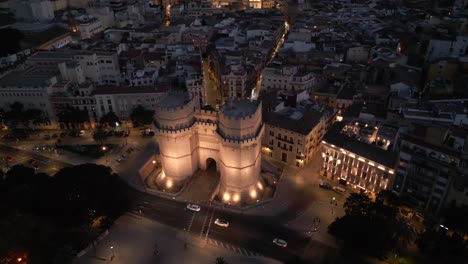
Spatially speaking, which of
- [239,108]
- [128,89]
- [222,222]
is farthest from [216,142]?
[128,89]

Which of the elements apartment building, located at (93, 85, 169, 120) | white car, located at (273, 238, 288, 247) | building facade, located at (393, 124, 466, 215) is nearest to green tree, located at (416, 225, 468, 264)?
building facade, located at (393, 124, 466, 215)

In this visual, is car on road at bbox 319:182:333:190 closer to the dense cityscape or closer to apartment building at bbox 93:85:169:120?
the dense cityscape

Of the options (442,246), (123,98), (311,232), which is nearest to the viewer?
(442,246)

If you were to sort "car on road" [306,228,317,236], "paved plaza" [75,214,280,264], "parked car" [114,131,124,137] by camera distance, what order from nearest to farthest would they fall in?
1. "paved plaza" [75,214,280,264]
2. "car on road" [306,228,317,236]
3. "parked car" [114,131,124,137]

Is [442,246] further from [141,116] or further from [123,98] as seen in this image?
[123,98]

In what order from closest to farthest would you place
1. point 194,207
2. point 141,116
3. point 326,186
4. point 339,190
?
point 194,207 → point 339,190 → point 326,186 → point 141,116

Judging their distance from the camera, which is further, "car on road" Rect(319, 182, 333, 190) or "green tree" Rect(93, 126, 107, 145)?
"green tree" Rect(93, 126, 107, 145)

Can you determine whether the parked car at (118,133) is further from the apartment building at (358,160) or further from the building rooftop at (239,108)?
the apartment building at (358,160)
